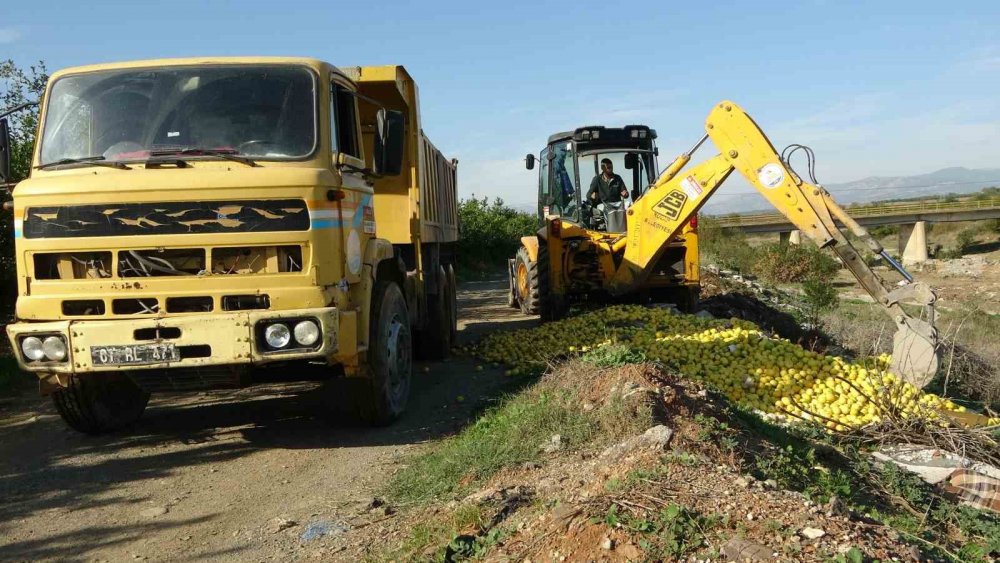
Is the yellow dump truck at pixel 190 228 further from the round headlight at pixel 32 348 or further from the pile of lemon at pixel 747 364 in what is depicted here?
the pile of lemon at pixel 747 364

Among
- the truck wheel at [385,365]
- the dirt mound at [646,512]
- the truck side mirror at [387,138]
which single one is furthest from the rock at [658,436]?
the truck side mirror at [387,138]

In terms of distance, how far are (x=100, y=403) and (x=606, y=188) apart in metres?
8.03

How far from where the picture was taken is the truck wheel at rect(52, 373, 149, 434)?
20.7 feet

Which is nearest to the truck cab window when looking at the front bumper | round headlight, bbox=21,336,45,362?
the front bumper

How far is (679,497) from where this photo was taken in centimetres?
374

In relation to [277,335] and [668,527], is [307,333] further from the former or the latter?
[668,527]

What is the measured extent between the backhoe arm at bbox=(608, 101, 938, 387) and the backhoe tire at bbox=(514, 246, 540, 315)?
1634mm

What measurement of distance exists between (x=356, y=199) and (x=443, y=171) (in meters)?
5.36

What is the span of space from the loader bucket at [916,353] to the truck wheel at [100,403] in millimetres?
6766

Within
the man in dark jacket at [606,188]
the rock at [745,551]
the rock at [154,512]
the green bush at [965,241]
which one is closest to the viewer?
the rock at [745,551]

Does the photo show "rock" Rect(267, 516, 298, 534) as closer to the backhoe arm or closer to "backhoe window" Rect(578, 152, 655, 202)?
the backhoe arm

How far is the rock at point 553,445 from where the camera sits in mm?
5375

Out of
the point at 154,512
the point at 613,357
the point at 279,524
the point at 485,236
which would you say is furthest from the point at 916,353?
the point at 485,236

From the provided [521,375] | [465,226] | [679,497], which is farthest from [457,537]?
[465,226]
